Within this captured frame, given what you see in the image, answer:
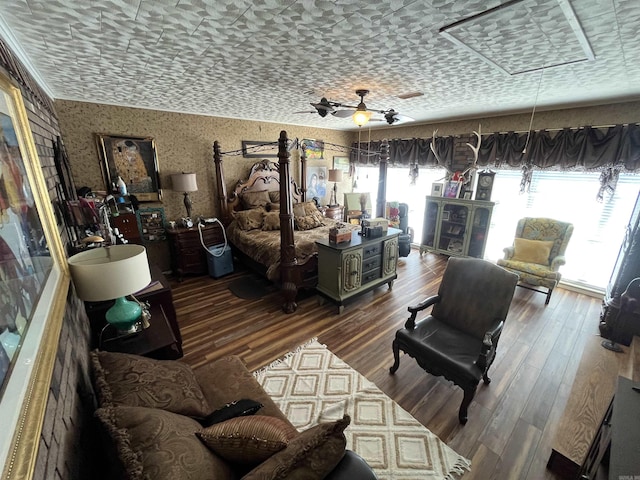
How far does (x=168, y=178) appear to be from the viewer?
4020mm

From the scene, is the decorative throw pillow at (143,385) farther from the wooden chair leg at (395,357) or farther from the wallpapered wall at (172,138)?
the wallpapered wall at (172,138)

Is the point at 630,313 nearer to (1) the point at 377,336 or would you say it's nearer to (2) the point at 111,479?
(1) the point at 377,336

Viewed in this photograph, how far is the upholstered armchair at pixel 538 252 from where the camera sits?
3.39 metres

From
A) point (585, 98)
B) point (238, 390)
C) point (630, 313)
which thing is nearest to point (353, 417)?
point (238, 390)

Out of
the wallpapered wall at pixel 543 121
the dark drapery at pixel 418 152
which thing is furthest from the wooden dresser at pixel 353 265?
the wallpapered wall at pixel 543 121

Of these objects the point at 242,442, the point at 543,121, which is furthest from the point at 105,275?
the point at 543,121

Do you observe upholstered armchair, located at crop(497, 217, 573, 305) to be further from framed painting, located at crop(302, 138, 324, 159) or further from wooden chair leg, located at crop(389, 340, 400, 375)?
framed painting, located at crop(302, 138, 324, 159)

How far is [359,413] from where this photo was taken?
6.50 ft

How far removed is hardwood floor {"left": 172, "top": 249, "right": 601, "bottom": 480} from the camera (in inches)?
70.5

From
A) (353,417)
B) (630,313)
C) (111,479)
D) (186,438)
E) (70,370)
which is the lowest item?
(353,417)

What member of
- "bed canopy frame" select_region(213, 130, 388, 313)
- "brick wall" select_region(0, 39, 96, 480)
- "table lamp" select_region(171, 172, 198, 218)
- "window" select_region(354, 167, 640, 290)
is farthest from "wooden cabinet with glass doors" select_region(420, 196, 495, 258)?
"brick wall" select_region(0, 39, 96, 480)

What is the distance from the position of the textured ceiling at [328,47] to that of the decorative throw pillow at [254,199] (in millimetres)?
1873

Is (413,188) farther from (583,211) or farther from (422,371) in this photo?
(422,371)

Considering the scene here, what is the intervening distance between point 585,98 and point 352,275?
3.34 meters
